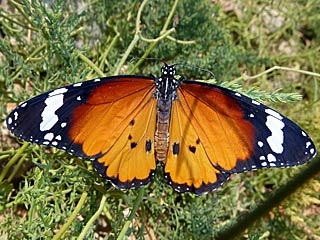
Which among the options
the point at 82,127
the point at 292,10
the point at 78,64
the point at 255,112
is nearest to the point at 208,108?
the point at 255,112

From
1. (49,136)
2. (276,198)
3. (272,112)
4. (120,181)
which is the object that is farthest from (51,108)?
(276,198)

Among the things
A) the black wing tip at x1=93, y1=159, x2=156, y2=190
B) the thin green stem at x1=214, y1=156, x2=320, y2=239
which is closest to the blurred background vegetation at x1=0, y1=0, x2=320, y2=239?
the black wing tip at x1=93, y1=159, x2=156, y2=190

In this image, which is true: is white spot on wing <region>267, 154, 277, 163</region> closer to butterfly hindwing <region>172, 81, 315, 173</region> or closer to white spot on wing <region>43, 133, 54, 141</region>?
butterfly hindwing <region>172, 81, 315, 173</region>

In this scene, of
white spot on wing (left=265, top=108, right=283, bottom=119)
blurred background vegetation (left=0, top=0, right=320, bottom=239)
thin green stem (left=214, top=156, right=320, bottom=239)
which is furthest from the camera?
blurred background vegetation (left=0, top=0, right=320, bottom=239)

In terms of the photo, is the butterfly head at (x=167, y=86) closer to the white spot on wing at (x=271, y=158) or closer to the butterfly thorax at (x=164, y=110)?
the butterfly thorax at (x=164, y=110)

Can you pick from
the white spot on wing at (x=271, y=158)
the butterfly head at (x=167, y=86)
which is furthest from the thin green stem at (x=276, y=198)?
the butterfly head at (x=167, y=86)

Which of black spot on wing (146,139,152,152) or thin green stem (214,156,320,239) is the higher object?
thin green stem (214,156,320,239)
